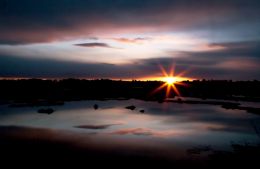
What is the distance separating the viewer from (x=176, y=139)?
29.5m

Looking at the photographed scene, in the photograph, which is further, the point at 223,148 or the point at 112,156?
the point at 223,148

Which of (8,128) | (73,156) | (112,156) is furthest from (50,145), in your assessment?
(8,128)

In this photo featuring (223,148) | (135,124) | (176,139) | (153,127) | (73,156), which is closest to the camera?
(73,156)

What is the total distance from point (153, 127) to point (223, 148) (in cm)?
1475

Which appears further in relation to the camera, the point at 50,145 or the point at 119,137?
the point at 119,137

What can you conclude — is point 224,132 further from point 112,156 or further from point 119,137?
point 112,156

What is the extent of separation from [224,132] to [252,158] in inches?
571

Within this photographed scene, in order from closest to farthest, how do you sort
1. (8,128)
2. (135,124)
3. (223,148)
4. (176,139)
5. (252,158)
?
1. (252,158)
2. (223,148)
3. (176,139)
4. (8,128)
5. (135,124)

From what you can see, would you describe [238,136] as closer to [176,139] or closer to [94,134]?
[176,139]

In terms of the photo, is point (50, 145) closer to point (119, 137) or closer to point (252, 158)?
point (119, 137)

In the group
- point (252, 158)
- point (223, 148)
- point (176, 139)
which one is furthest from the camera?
point (176, 139)

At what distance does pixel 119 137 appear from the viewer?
99.0 feet

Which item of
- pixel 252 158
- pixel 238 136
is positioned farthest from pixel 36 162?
pixel 238 136

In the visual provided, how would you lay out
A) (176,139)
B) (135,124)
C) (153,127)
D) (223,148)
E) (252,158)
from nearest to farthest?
(252,158), (223,148), (176,139), (153,127), (135,124)
